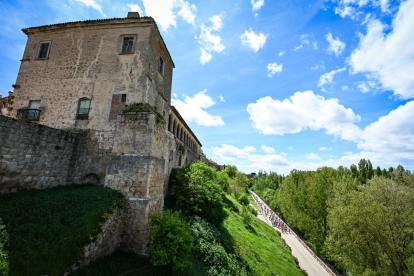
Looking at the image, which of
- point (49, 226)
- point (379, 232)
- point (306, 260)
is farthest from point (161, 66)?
point (306, 260)

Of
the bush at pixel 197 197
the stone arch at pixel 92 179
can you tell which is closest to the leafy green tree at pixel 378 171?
the bush at pixel 197 197

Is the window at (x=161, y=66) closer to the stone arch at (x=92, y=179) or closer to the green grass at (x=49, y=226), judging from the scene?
the stone arch at (x=92, y=179)

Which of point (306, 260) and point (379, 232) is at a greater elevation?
point (379, 232)

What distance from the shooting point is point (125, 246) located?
7551 mm

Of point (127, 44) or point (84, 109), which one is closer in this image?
point (84, 109)

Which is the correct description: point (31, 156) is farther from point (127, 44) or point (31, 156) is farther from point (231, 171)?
point (231, 171)

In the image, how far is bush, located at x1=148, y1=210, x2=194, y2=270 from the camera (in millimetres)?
6453

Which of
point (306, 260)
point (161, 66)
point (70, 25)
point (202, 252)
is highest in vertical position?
point (70, 25)

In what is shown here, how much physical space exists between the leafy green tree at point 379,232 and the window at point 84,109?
72.7 feet

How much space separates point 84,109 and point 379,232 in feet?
78.0

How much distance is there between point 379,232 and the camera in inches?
530

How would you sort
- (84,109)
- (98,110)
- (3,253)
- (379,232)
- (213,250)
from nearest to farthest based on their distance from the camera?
(3,253), (213,250), (98,110), (84,109), (379,232)

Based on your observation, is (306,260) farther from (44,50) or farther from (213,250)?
(44,50)

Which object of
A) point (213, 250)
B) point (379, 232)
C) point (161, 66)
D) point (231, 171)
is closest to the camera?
point (213, 250)
